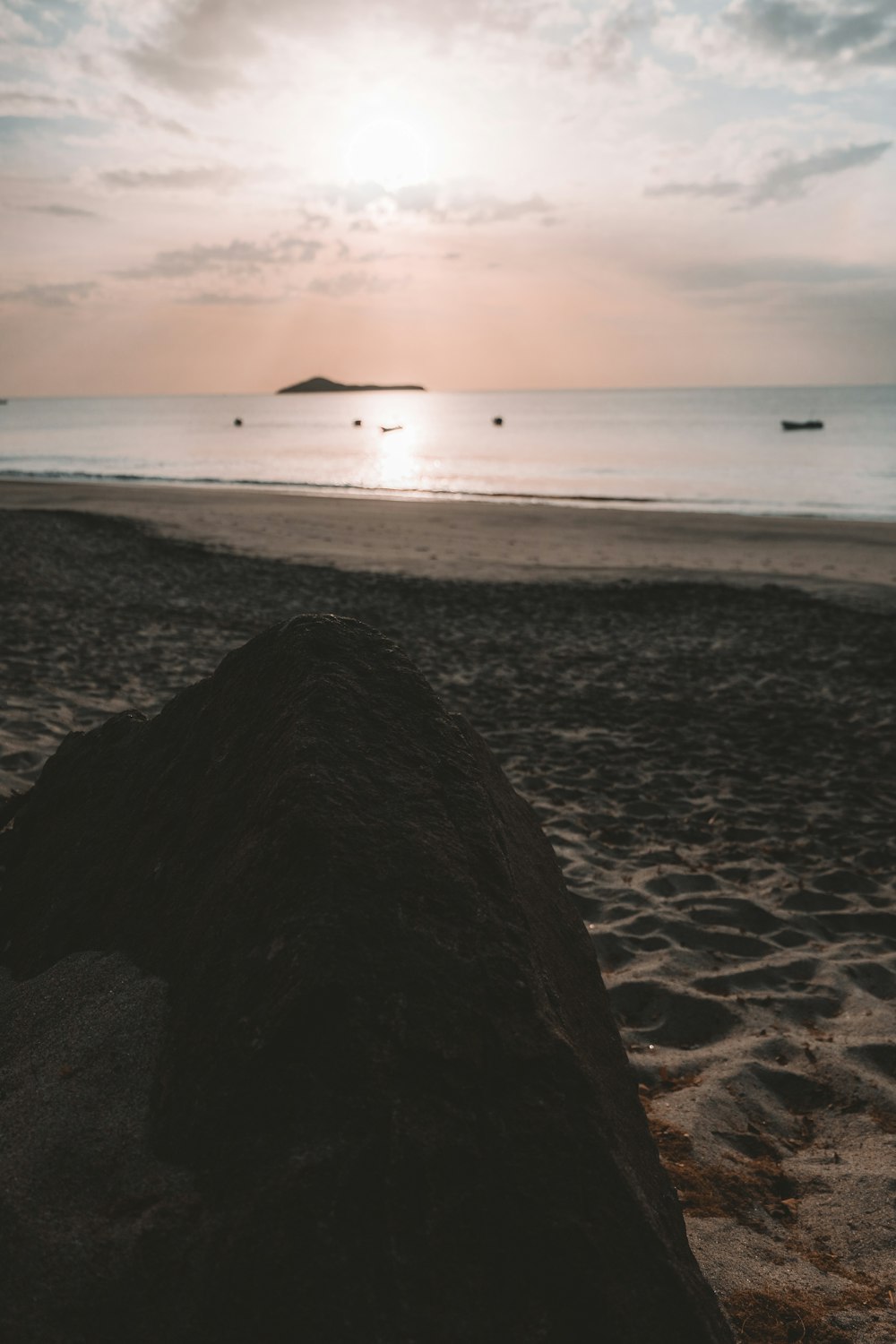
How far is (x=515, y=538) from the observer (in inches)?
894

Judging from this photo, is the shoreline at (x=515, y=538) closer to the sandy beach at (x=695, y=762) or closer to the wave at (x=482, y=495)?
the sandy beach at (x=695, y=762)

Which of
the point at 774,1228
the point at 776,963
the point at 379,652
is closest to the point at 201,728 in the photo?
the point at 379,652

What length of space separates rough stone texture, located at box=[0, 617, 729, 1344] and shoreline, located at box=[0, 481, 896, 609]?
13519 mm

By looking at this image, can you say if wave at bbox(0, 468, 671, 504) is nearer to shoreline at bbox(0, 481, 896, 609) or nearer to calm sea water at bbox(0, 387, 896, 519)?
calm sea water at bbox(0, 387, 896, 519)

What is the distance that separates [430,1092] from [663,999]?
293 centimetres

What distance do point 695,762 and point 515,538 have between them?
15.2m

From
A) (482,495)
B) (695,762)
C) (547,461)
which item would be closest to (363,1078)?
(695,762)

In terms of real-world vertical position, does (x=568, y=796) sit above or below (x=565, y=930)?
below

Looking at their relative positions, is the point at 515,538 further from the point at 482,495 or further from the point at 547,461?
the point at 547,461

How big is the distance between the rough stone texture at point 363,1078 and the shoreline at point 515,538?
1352 cm

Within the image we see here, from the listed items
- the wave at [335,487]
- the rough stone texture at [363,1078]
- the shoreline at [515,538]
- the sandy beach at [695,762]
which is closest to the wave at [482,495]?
the wave at [335,487]

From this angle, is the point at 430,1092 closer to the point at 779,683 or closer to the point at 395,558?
the point at 779,683

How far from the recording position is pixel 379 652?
2791 millimetres

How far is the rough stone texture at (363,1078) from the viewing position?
66.0 inches
